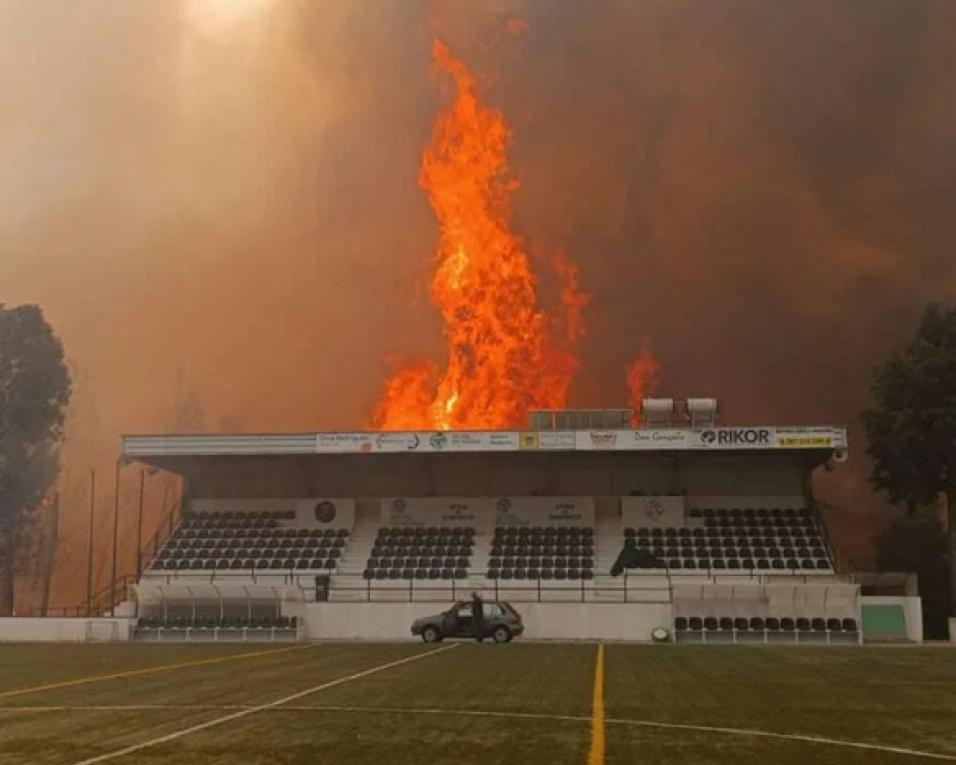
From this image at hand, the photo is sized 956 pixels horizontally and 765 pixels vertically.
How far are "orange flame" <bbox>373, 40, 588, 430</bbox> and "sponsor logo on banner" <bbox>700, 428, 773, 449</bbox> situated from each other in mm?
16521

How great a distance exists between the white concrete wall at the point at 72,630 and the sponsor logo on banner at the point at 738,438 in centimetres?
2530

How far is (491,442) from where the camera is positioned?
156ft

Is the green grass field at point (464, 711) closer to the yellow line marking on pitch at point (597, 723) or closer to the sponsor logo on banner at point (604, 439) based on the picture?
the yellow line marking on pitch at point (597, 723)

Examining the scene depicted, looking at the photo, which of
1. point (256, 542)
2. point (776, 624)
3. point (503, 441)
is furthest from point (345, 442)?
point (776, 624)

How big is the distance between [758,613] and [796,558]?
6889 mm

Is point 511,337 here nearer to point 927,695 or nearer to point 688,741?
point 927,695

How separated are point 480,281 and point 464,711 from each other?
157 feet

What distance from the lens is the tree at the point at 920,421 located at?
151 ft

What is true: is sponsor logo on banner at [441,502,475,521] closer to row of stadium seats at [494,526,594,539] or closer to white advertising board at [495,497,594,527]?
white advertising board at [495,497,594,527]

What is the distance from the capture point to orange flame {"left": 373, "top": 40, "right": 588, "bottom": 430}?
60.2 meters

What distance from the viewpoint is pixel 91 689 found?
1738 cm

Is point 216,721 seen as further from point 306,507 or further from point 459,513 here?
point 306,507

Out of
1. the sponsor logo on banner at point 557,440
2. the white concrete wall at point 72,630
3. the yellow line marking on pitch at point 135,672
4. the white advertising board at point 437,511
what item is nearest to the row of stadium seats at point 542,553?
the white advertising board at point 437,511

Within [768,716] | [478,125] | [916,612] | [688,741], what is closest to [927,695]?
[768,716]
